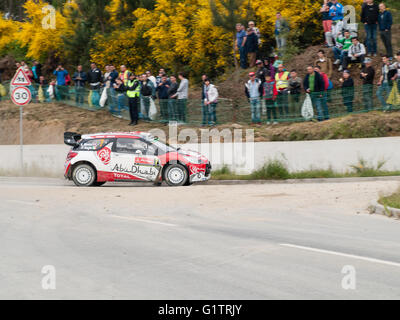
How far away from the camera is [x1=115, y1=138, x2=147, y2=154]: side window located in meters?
20.6

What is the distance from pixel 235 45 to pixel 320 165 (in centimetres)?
980

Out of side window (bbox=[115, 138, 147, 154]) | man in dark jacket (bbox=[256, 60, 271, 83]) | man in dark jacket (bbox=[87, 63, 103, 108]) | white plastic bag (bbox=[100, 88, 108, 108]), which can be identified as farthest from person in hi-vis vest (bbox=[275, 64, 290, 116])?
man in dark jacket (bbox=[87, 63, 103, 108])

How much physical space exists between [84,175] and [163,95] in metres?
6.15

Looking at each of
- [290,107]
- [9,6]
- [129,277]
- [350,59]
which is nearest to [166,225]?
[129,277]

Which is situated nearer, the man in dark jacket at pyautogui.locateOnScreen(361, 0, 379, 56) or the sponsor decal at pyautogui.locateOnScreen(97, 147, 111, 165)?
the sponsor decal at pyautogui.locateOnScreen(97, 147, 111, 165)

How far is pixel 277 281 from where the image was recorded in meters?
7.89

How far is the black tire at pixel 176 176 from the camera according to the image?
2041 centimetres

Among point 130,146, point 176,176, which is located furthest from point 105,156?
point 176,176

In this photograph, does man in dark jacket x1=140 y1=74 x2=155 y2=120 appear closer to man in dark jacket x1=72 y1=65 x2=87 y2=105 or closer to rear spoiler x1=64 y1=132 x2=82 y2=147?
man in dark jacket x1=72 y1=65 x2=87 y2=105

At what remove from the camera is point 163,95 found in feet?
85.1

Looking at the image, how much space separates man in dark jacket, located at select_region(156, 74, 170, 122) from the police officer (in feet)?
2.71

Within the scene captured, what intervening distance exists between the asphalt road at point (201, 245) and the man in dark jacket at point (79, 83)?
12648 millimetres

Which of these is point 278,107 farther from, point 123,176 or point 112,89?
point 112,89

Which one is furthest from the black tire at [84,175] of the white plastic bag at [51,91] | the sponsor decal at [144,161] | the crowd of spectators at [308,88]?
the white plastic bag at [51,91]
